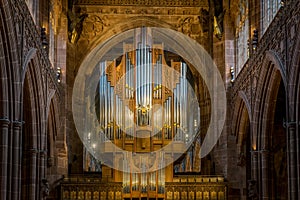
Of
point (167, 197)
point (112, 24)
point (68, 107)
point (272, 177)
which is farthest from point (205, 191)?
point (112, 24)

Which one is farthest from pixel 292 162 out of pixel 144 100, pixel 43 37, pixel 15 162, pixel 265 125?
pixel 144 100

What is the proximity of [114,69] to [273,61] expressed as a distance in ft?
43.5

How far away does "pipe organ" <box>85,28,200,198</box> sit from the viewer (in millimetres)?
38719

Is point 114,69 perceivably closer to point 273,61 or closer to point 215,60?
point 215,60

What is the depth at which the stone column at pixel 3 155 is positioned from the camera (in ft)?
82.3

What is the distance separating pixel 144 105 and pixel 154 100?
1.98ft

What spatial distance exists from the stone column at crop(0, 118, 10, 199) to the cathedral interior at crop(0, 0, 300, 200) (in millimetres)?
542

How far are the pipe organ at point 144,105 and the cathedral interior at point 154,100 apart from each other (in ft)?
0.18

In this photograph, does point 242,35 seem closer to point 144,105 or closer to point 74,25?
point 144,105

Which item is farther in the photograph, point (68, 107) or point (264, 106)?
point (68, 107)

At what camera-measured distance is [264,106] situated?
31000 mm

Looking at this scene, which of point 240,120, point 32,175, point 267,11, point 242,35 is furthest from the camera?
point 242,35

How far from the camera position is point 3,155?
25.1m

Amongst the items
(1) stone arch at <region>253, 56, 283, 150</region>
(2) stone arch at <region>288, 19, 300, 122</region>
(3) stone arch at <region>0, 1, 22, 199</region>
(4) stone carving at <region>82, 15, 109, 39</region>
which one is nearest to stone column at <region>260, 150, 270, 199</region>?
(1) stone arch at <region>253, 56, 283, 150</region>
